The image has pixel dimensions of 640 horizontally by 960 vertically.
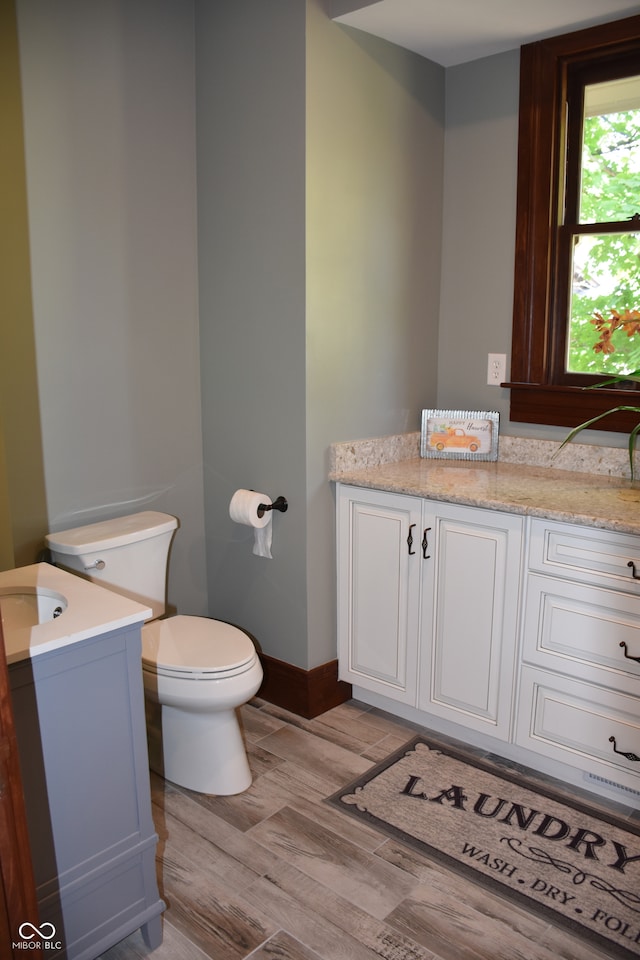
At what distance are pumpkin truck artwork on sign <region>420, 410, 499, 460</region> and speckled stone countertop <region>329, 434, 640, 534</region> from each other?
4cm

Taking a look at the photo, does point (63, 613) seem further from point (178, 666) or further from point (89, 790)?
point (178, 666)

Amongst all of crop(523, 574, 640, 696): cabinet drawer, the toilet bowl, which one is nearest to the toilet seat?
the toilet bowl

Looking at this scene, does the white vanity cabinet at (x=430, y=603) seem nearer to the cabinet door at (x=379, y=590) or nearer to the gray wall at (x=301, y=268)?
the cabinet door at (x=379, y=590)

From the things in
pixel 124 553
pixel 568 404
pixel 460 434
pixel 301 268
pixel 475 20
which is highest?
pixel 475 20

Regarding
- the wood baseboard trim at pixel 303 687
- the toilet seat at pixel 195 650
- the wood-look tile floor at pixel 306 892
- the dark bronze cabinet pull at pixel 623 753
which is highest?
the toilet seat at pixel 195 650

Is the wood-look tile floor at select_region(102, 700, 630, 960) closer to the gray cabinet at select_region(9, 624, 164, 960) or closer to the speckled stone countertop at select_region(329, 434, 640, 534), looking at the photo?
the gray cabinet at select_region(9, 624, 164, 960)

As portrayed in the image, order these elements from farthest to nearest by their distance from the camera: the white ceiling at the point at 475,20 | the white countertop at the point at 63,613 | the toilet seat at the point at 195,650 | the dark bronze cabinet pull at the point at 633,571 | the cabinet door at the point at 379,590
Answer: the cabinet door at the point at 379,590 < the white ceiling at the point at 475,20 < the toilet seat at the point at 195,650 < the dark bronze cabinet pull at the point at 633,571 < the white countertop at the point at 63,613

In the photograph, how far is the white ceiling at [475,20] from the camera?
7.81 ft

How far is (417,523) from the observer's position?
8.41 ft

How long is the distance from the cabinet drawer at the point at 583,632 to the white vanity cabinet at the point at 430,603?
0.24 feet

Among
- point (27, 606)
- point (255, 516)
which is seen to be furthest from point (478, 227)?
point (27, 606)

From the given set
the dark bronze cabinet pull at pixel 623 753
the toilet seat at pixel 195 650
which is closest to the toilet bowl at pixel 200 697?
the toilet seat at pixel 195 650

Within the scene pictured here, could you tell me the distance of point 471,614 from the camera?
2.48 meters

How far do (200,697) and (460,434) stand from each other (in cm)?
140
